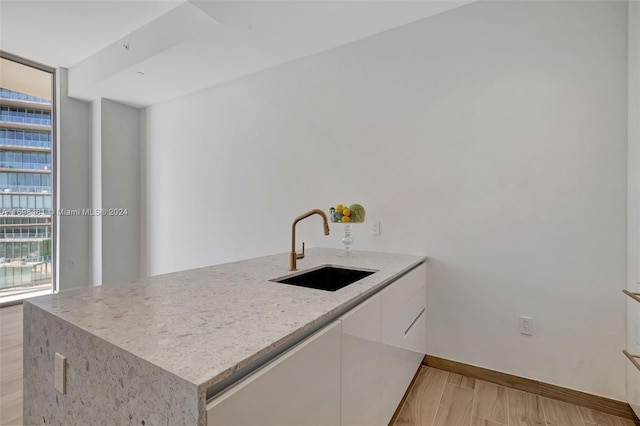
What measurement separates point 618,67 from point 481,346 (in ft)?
6.27

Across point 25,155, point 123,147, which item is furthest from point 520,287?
point 25,155

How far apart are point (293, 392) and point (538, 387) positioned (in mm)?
1962

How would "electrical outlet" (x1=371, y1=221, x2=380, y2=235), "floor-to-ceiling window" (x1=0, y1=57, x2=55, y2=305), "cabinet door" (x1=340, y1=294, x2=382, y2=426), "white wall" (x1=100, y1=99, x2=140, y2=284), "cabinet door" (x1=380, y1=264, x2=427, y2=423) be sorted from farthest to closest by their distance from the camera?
"white wall" (x1=100, y1=99, x2=140, y2=284) → "floor-to-ceiling window" (x1=0, y1=57, x2=55, y2=305) → "electrical outlet" (x1=371, y1=221, x2=380, y2=235) → "cabinet door" (x1=380, y1=264, x2=427, y2=423) → "cabinet door" (x1=340, y1=294, x2=382, y2=426)

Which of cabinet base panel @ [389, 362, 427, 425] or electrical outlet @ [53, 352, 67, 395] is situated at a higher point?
electrical outlet @ [53, 352, 67, 395]

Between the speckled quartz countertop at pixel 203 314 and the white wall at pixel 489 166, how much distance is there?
99cm

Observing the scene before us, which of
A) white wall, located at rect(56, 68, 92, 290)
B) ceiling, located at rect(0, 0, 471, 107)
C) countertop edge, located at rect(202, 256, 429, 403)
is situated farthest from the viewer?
white wall, located at rect(56, 68, 92, 290)

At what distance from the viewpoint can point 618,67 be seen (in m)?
1.79

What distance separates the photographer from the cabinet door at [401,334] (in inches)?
59.5

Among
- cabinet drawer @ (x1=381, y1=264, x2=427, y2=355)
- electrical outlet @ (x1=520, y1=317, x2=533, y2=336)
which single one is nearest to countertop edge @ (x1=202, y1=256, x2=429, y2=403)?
cabinet drawer @ (x1=381, y1=264, x2=427, y2=355)

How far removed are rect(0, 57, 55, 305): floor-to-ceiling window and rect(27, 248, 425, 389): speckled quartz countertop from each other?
3690 millimetres

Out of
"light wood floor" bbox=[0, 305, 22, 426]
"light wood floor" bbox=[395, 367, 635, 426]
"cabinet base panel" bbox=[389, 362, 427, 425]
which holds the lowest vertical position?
"light wood floor" bbox=[395, 367, 635, 426]

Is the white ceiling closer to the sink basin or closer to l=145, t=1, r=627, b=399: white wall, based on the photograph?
l=145, t=1, r=627, b=399: white wall

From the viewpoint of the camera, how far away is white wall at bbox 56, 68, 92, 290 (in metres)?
3.91

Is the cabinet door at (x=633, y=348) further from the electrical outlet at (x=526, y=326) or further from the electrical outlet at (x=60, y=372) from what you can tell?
the electrical outlet at (x=60, y=372)
